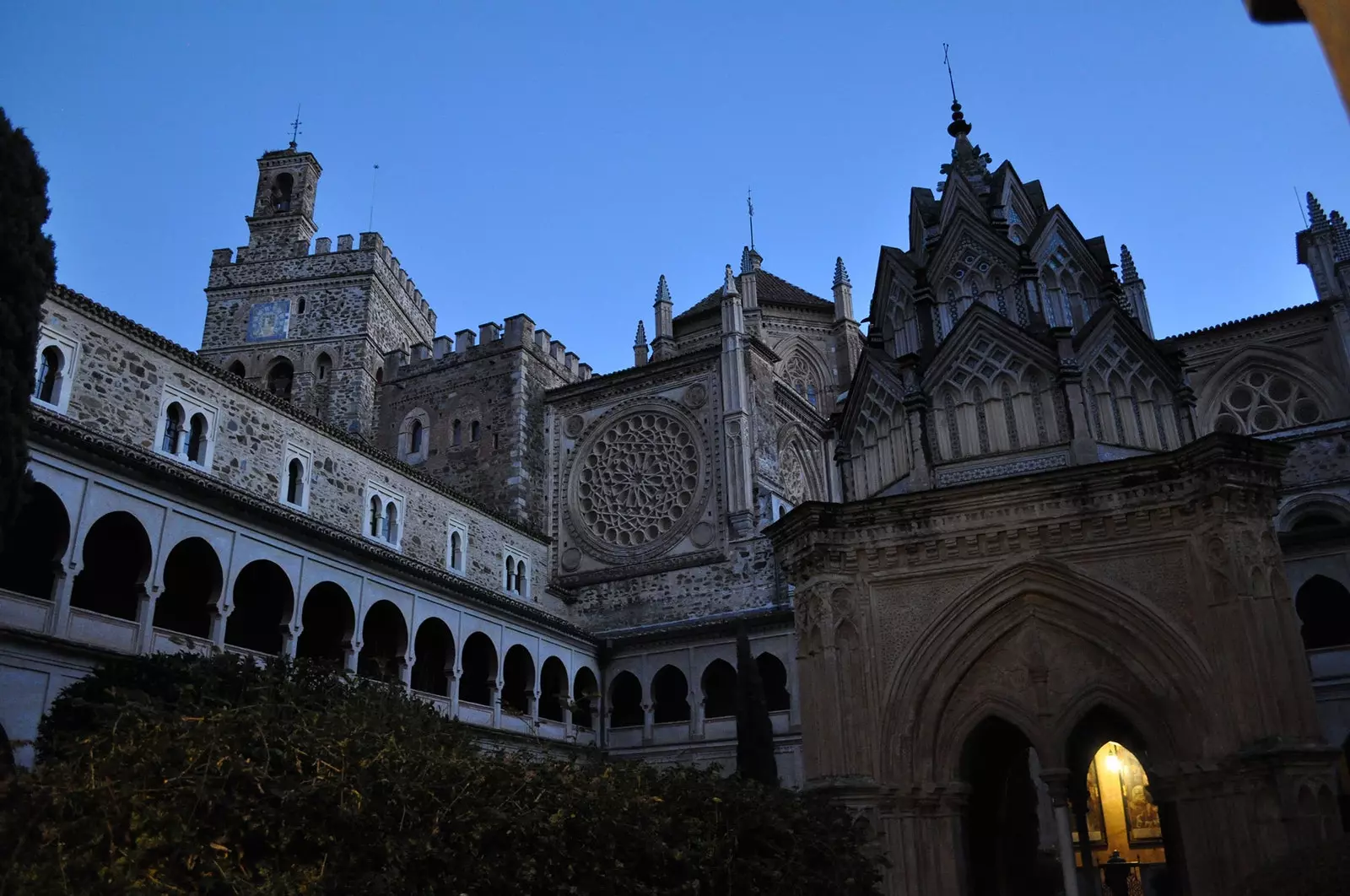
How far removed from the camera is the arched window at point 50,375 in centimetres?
1805

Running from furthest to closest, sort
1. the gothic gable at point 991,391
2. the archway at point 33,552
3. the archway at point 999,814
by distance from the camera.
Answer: the archway at point 33,552 < the gothic gable at point 991,391 < the archway at point 999,814

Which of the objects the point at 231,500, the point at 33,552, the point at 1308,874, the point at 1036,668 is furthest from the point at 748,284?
the point at 1308,874

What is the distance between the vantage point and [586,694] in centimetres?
2950

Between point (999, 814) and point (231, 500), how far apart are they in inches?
560

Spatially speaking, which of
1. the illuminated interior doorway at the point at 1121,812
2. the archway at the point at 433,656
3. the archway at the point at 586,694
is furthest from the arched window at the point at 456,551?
the illuminated interior doorway at the point at 1121,812

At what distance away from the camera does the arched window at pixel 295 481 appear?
2384 cm

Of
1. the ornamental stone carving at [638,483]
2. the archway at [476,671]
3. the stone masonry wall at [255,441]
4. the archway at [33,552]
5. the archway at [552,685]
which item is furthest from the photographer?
the ornamental stone carving at [638,483]

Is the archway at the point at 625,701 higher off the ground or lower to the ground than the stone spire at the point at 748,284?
lower

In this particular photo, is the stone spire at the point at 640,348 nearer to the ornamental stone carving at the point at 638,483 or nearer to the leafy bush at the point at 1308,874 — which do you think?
the ornamental stone carving at the point at 638,483

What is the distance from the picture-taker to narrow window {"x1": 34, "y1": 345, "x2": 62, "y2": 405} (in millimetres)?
18047

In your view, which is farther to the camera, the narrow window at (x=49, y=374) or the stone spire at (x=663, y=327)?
the stone spire at (x=663, y=327)

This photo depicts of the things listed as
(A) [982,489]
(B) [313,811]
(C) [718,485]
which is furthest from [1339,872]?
(C) [718,485]

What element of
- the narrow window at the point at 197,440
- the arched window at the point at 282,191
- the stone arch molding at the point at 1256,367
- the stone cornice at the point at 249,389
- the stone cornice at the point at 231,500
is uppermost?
the arched window at the point at 282,191

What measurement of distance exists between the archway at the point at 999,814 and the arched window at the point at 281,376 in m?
30.7
